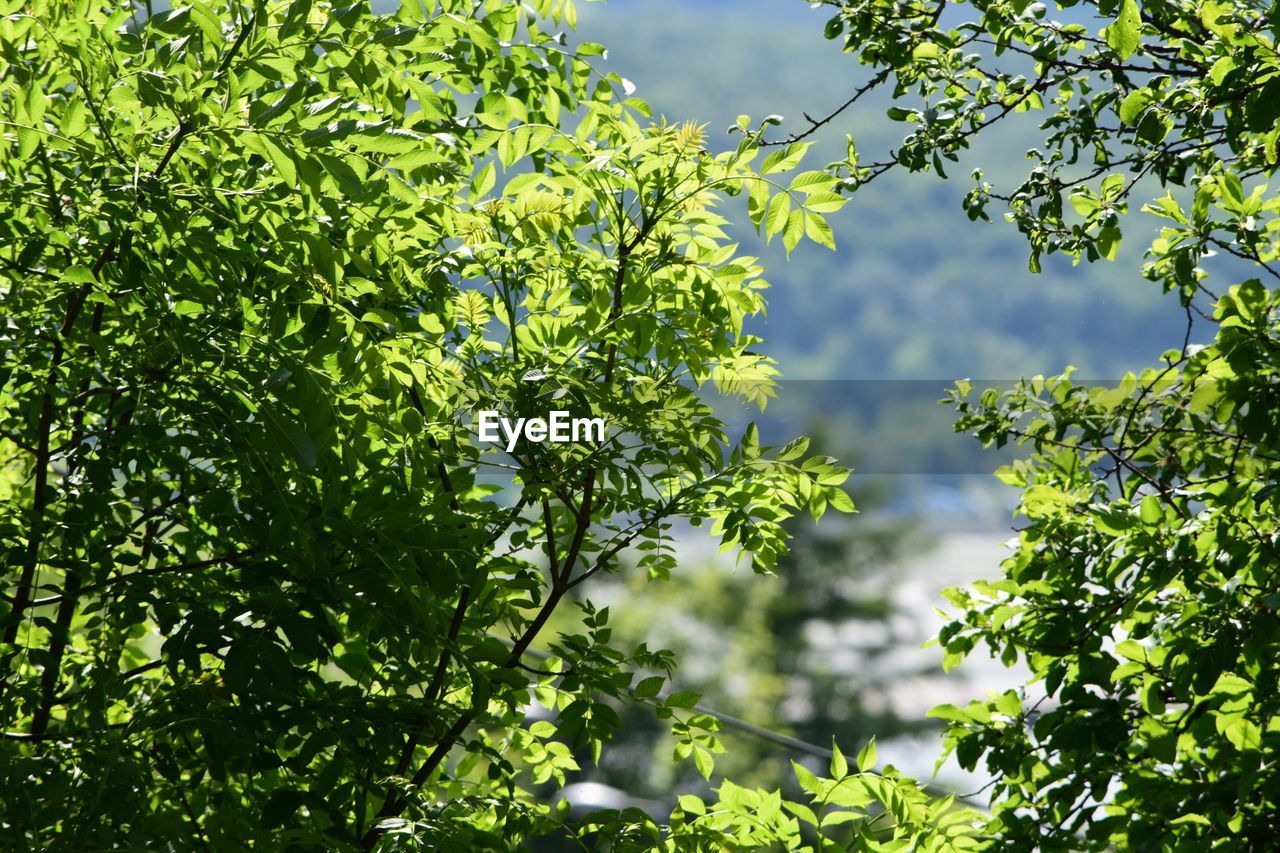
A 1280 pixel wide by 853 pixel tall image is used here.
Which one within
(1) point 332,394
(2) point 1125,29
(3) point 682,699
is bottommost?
(3) point 682,699

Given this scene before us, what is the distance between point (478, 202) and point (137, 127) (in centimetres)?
48

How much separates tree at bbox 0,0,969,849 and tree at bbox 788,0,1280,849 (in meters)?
0.33

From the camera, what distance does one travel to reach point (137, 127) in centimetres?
110

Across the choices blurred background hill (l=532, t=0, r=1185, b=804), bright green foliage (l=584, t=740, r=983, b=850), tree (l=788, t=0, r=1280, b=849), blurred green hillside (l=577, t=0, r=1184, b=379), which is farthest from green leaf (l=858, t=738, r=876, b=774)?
blurred green hillside (l=577, t=0, r=1184, b=379)

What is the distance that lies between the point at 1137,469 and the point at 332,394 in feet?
4.63

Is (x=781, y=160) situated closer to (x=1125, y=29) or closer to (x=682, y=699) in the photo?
(x=1125, y=29)

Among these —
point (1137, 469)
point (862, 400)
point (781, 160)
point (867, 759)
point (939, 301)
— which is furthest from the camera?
point (939, 301)

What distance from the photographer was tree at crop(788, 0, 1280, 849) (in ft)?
4.75

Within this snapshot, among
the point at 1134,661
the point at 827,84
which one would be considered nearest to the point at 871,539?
the point at 827,84

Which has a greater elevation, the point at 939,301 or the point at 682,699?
the point at 939,301

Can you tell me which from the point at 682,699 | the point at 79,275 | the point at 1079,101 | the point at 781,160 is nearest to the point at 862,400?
the point at 1079,101

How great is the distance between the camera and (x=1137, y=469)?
1922 millimetres

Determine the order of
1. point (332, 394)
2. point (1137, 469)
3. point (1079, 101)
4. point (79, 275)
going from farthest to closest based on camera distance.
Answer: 1. point (1137, 469)
2. point (1079, 101)
3. point (332, 394)
4. point (79, 275)

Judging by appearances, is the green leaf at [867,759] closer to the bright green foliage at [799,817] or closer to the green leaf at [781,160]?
the bright green foliage at [799,817]
